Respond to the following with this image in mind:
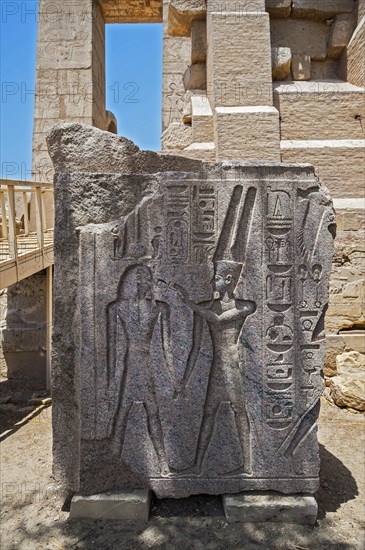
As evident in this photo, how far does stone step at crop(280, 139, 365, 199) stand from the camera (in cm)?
446

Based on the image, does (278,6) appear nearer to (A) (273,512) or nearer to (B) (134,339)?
(B) (134,339)

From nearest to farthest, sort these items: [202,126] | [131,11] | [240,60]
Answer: [240,60] < [202,126] < [131,11]

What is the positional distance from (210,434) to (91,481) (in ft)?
2.27

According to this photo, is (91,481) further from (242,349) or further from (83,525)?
(242,349)

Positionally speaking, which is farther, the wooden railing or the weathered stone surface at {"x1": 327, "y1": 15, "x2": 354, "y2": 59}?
the weathered stone surface at {"x1": 327, "y1": 15, "x2": 354, "y2": 59}

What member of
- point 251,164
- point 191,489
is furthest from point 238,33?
point 191,489

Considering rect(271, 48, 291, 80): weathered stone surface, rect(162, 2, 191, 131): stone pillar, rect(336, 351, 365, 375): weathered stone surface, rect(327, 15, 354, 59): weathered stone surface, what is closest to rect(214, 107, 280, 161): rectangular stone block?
rect(271, 48, 291, 80): weathered stone surface

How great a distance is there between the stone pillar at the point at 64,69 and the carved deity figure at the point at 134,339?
215 inches

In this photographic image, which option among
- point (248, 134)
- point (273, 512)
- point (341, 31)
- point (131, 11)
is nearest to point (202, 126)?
A: point (248, 134)

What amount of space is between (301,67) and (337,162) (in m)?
1.47

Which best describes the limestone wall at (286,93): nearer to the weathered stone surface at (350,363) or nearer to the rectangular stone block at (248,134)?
the rectangular stone block at (248,134)

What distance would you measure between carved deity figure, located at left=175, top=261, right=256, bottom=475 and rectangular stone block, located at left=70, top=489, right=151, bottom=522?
13.0 inches

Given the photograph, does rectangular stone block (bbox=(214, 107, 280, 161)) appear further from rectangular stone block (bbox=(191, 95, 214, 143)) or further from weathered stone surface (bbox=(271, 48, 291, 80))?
weathered stone surface (bbox=(271, 48, 291, 80))

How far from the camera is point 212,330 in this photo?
7.32 ft
